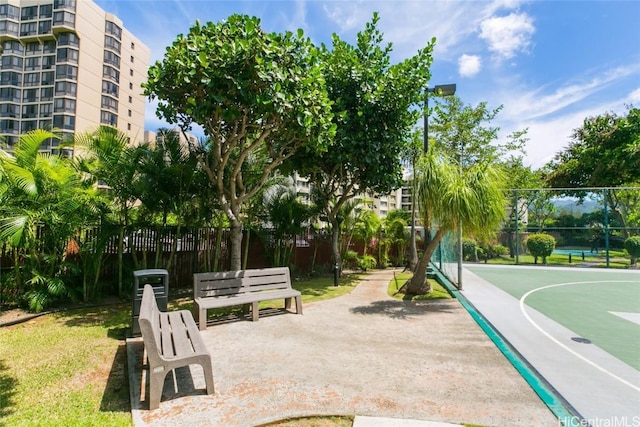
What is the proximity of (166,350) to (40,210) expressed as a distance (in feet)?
17.2

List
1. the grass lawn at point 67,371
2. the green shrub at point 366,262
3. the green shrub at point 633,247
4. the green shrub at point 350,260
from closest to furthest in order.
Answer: the grass lawn at point 67,371 → the green shrub at point 633,247 → the green shrub at point 366,262 → the green shrub at point 350,260

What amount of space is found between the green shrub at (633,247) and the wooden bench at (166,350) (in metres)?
19.5

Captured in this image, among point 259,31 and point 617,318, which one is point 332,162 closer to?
point 259,31

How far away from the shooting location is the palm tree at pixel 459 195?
7.55m

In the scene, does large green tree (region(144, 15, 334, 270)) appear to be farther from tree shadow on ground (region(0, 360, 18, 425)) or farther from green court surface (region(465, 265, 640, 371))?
green court surface (region(465, 265, 640, 371))

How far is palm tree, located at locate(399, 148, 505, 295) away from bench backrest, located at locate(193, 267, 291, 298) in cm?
388

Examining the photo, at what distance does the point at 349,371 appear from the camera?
440cm

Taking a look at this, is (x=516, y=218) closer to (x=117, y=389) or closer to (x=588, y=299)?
(x=588, y=299)

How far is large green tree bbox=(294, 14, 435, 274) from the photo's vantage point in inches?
436

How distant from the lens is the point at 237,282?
7.02m

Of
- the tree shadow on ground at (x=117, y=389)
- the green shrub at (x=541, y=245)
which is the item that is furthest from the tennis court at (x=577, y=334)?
the tree shadow on ground at (x=117, y=389)

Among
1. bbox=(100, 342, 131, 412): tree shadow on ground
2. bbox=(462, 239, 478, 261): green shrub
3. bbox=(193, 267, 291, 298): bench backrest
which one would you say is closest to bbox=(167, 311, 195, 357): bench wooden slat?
bbox=(100, 342, 131, 412): tree shadow on ground

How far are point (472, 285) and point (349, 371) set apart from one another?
25.4 feet

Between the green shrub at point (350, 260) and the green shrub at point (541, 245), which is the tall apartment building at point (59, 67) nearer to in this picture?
the green shrub at point (350, 260)
